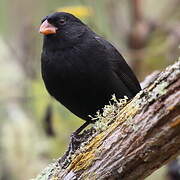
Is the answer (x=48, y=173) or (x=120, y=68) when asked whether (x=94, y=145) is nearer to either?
(x=48, y=173)

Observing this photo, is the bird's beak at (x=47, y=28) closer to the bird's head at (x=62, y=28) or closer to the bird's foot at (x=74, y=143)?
the bird's head at (x=62, y=28)

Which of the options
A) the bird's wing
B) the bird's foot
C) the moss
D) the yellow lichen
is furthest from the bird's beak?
the yellow lichen

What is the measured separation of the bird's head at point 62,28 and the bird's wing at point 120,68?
155 mm

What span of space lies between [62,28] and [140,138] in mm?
1502

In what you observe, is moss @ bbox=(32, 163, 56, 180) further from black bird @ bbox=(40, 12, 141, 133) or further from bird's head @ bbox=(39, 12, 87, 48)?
bird's head @ bbox=(39, 12, 87, 48)

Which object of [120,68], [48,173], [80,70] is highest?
[120,68]

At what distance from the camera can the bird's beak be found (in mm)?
4012

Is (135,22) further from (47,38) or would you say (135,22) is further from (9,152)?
(47,38)

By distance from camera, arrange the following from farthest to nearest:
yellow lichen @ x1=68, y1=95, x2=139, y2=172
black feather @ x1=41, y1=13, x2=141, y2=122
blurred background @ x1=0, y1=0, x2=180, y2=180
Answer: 1. blurred background @ x1=0, y1=0, x2=180, y2=180
2. black feather @ x1=41, y1=13, x2=141, y2=122
3. yellow lichen @ x1=68, y1=95, x2=139, y2=172

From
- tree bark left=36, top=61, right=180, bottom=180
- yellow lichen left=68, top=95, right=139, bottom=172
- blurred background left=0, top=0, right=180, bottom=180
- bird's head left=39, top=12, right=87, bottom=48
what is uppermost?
blurred background left=0, top=0, right=180, bottom=180

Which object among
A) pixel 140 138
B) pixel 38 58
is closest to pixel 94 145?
pixel 140 138

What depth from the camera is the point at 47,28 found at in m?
4.05

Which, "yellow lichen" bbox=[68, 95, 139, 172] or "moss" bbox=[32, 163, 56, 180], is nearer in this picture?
"yellow lichen" bbox=[68, 95, 139, 172]

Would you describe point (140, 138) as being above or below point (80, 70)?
below
